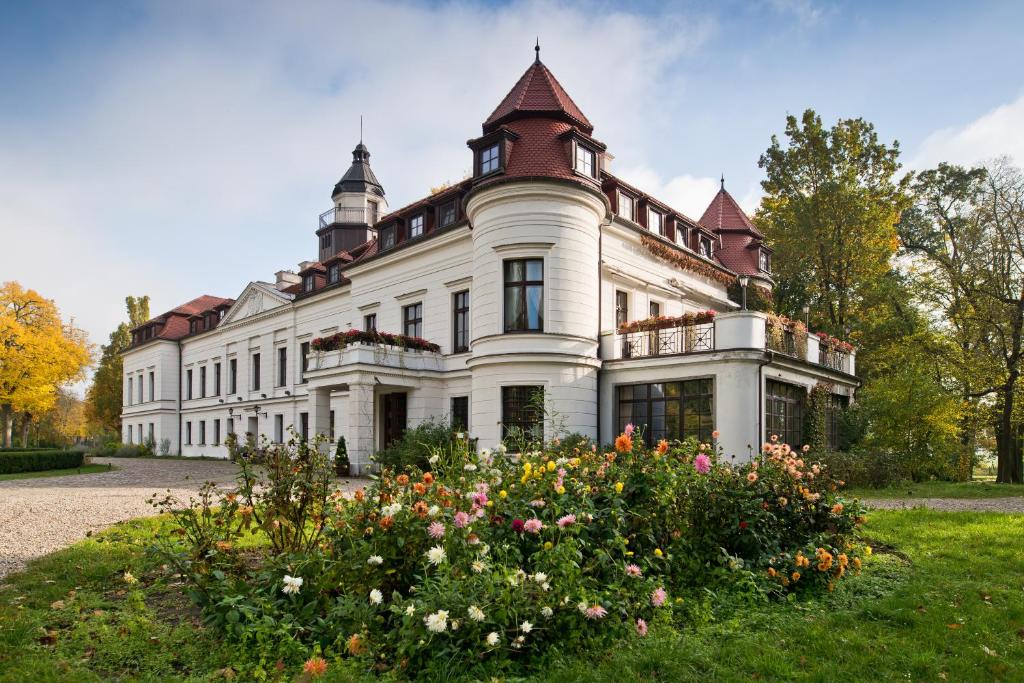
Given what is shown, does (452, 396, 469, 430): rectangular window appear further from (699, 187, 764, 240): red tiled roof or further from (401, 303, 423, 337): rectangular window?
(699, 187, 764, 240): red tiled roof

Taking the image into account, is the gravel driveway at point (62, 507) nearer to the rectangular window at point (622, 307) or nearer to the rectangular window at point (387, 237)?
the rectangular window at point (387, 237)

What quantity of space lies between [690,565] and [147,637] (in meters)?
4.31

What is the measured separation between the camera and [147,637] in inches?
190

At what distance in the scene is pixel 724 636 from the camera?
16.0ft

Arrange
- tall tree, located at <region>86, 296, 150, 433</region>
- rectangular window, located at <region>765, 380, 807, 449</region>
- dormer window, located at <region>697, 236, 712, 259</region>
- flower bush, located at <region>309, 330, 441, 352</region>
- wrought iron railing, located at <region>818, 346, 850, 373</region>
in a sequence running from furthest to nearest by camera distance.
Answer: tall tree, located at <region>86, 296, 150, 433</region> < dormer window, located at <region>697, 236, 712, 259</region> < wrought iron railing, located at <region>818, 346, 850, 373</region> < flower bush, located at <region>309, 330, 441, 352</region> < rectangular window, located at <region>765, 380, 807, 449</region>

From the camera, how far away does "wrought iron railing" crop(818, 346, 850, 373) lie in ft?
69.8

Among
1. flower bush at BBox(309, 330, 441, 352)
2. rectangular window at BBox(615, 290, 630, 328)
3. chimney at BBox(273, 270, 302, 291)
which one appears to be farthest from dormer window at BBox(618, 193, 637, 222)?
chimney at BBox(273, 270, 302, 291)

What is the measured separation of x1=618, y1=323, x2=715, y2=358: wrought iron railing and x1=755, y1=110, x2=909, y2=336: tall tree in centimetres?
1210

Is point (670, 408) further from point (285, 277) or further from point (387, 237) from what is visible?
point (285, 277)

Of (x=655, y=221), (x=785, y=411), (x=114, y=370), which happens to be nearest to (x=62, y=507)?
(x=785, y=411)

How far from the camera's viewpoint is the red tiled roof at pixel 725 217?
29750 mm

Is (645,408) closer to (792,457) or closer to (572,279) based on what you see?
(572,279)

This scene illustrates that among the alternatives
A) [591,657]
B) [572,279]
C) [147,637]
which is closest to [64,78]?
[147,637]

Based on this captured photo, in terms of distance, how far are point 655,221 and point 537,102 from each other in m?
6.50
